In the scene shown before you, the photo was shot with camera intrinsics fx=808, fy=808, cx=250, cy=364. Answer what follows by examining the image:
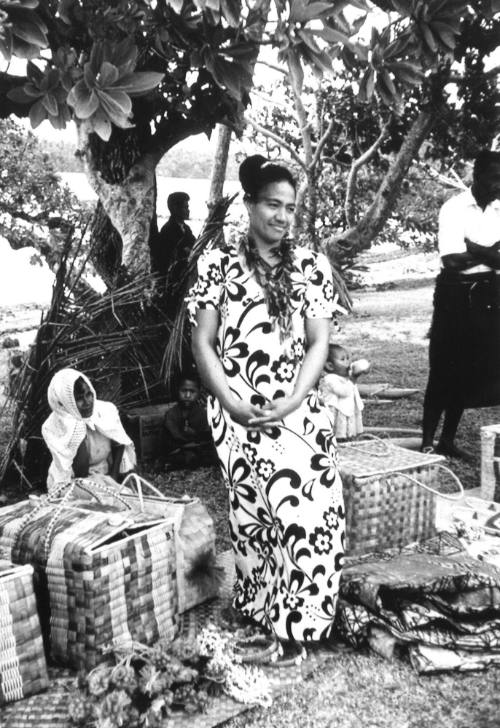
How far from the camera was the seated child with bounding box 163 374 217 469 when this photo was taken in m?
5.80

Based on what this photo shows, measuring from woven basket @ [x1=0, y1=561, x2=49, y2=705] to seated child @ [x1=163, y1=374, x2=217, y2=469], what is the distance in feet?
9.63

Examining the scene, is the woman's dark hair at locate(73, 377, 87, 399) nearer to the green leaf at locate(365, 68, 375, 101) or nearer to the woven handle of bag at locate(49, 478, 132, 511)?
the woven handle of bag at locate(49, 478, 132, 511)

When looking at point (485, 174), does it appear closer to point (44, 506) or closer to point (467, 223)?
point (467, 223)

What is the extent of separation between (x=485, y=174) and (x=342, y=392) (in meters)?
1.67

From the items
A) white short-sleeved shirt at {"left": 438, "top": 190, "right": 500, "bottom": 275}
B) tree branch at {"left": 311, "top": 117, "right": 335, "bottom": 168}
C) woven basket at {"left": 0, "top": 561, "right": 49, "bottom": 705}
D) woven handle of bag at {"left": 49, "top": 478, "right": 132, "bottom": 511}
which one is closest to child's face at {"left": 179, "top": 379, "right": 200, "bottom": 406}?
white short-sleeved shirt at {"left": 438, "top": 190, "right": 500, "bottom": 275}

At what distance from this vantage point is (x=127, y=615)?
3049 millimetres

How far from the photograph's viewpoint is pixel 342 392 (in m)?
5.37

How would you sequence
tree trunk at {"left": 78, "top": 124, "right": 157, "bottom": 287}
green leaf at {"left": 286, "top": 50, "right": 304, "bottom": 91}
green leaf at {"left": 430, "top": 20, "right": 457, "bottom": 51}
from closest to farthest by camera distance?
green leaf at {"left": 286, "top": 50, "right": 304, "bottom": 91} → green leaf at {"left": 430, "top": 20, "right": 457, "bottom": 51} → tree trunk at {"left": 78, "top": 124, "right": 157, "bottom": 287}

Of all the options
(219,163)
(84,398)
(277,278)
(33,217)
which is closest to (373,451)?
(277,278)

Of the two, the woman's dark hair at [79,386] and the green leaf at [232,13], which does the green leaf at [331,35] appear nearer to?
the green leaf at [232,13]

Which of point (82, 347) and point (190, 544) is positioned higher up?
point (82, 347)

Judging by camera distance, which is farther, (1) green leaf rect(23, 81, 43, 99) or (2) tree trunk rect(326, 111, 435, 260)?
(2) tree trunk rect(326, 111, 435, 260)

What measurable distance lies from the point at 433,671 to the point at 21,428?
10.1ft

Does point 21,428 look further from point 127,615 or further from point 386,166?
point 386,166
